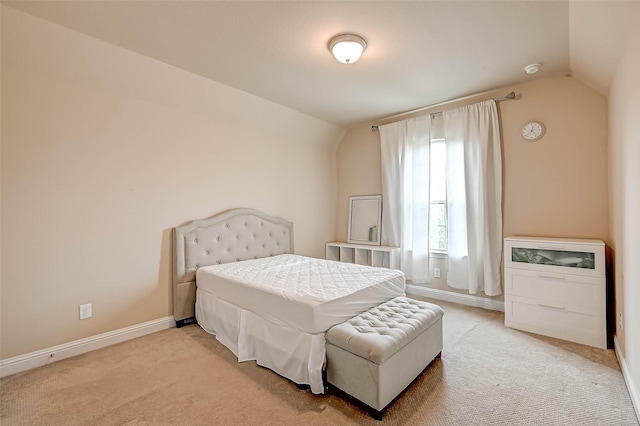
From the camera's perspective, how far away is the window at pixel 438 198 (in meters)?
3.75

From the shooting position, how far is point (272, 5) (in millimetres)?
1866

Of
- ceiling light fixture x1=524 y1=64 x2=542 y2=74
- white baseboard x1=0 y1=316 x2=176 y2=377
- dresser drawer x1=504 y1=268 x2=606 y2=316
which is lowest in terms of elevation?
white baseboard x1=0 y1=316 x2=176 y2=377

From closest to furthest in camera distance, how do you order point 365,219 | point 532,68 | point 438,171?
1. point 532,68
2. point 438,171
3. point 365,219

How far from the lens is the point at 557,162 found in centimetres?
294

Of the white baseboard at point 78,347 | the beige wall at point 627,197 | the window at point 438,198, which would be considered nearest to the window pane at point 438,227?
the window at point 438,198

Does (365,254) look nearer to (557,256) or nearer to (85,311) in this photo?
(557,256)

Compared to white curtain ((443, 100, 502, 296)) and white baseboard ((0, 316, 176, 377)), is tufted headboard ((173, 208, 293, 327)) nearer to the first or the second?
white baseboard ((0, 316, 176, 377))

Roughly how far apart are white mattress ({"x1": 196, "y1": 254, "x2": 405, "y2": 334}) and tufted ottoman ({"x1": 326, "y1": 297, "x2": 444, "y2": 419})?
128 millimetres

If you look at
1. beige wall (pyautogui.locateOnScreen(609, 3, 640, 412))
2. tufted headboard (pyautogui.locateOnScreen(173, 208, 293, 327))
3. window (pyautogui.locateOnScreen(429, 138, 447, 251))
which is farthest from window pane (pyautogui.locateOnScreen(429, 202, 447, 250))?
tufted headboard (pyautogui.locateOnScreen(173, 208, 293, 327))

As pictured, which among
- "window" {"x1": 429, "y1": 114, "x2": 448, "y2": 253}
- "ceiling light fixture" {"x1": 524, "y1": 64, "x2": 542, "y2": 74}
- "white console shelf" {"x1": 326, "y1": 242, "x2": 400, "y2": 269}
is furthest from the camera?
"white console shelf" {"x1": 326, "y1": 242, "x2": 400, "y2": 269}

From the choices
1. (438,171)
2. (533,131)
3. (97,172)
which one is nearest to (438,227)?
(438,171)

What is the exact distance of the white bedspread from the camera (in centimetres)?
189

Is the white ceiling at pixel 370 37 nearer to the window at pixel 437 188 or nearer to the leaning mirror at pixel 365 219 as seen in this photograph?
the window at pixel 437 188

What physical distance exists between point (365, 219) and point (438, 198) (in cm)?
116
